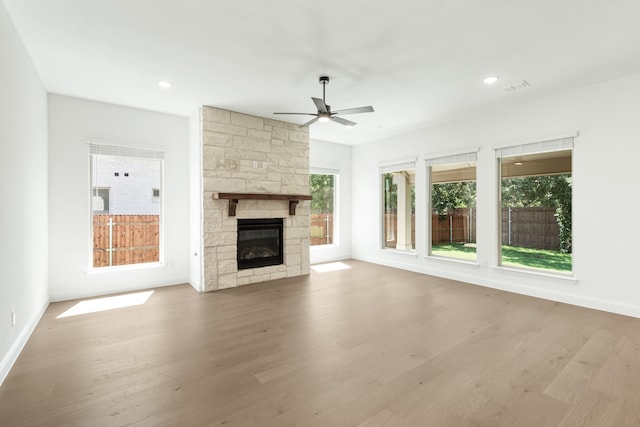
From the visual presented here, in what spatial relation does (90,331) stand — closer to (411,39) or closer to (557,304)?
(411,39)

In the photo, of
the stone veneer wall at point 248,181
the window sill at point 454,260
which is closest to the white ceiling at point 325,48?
the stone veneer wall at point 248,181

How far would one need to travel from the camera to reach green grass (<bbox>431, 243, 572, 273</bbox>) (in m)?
4.32

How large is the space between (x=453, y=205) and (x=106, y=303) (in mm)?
5422

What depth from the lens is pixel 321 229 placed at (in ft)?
23.6

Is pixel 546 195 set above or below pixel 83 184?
below

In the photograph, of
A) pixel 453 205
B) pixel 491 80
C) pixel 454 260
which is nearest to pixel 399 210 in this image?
pixel 453 205

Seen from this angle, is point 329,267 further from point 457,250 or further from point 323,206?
point 457,250

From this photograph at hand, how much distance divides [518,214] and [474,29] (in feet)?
9.95


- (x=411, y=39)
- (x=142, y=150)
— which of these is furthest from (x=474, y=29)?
(x=142, y=150)

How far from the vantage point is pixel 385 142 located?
6633mm

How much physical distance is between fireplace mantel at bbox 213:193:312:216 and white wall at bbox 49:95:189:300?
104cm

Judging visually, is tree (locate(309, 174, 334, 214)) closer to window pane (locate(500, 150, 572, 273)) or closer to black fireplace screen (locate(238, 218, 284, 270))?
black fireplace screen (locate(238, 218, 284, 270))

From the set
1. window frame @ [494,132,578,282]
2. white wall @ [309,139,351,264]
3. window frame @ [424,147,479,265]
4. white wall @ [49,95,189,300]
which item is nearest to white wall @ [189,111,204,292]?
white wall @ [49,95,189,300]

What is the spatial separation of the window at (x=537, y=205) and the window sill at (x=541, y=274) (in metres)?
0.12
